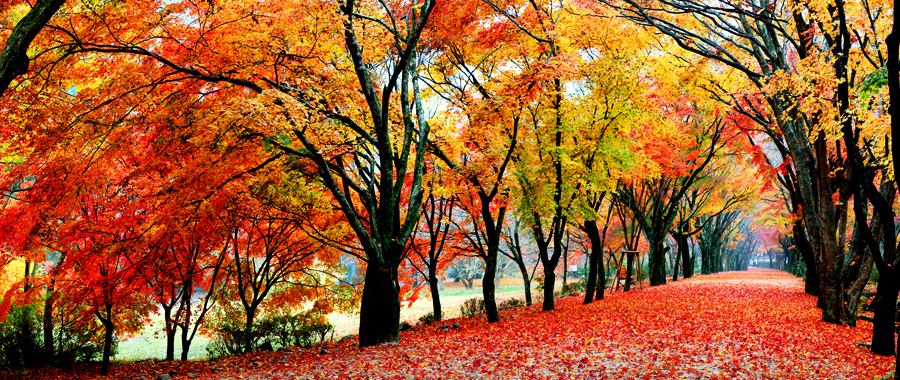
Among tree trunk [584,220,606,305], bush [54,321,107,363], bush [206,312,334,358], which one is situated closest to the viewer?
bush [54,321,107,363]

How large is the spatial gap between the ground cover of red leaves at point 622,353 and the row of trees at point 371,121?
3.52 feet

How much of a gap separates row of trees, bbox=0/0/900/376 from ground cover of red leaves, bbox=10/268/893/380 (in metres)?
1.07

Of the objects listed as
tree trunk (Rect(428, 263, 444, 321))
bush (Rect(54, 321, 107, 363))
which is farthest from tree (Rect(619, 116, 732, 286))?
bush (Rect(54, 321, 107, 363))

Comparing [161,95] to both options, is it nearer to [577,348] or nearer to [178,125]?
[178,125]

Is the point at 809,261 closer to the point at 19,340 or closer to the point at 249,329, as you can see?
the point at 249,329

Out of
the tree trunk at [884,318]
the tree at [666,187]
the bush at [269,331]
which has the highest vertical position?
the tree at [666,187]

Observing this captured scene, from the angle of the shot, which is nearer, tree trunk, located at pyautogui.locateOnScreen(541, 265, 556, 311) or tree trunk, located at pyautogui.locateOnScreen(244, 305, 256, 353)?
tree trunk, located at pyautogui.locateOnScreen(244, 305, 256, 353)

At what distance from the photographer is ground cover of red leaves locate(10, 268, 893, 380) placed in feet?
20.6

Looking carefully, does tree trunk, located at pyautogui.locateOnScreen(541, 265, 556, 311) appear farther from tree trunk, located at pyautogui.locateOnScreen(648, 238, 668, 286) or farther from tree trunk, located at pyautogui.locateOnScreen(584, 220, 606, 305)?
tree trunk, located at pyautogui.locateOnScreen(648, 238, 668, 286)

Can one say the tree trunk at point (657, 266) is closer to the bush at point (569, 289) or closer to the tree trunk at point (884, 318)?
the bush at point (569, 289)

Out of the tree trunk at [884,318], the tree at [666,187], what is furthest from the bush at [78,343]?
the tree at [666,187]

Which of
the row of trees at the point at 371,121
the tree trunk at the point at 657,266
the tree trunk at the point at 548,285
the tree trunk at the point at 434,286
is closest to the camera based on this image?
the row of trees at the point at 371,121

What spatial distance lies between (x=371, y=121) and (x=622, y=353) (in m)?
6.81

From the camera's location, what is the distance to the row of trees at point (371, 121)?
7543mm
